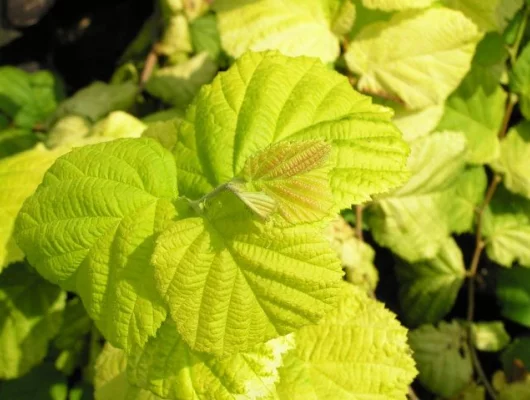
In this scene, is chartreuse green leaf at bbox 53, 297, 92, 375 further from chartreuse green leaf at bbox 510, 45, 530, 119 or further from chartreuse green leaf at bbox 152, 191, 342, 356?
chartreuse green leaf at bbox 510, 45, 530, 119

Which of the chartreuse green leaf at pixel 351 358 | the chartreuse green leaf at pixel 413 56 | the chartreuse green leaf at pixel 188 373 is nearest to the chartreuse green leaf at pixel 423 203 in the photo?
the chartreuse green leaf at pixel 413 56

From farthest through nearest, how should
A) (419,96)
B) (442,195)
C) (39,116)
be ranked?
1. (39,116)
2. (442,195)
3. (419,96)

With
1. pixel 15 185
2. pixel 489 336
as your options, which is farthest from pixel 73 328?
pixel 489 336

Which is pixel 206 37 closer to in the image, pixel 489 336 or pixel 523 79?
pixel 523 79

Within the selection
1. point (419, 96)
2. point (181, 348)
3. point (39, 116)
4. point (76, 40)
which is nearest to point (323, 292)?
point (181, 348)

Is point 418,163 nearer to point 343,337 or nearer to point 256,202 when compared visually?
point 343,337

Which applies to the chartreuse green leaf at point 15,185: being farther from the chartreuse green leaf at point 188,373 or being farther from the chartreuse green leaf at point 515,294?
the chartreuse green leaf at point 515,294
